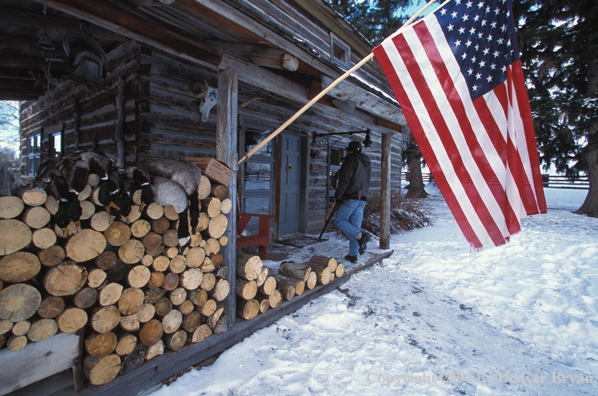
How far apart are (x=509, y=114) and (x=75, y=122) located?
280 inches

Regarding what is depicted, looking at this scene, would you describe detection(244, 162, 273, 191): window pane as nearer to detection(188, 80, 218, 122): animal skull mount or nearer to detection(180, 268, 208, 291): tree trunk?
detection(188, 80, 218, 122): animal skull mount

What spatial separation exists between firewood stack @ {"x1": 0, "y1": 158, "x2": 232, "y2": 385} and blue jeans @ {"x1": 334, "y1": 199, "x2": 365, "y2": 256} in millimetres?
2752

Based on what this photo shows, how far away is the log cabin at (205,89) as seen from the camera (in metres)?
2.68

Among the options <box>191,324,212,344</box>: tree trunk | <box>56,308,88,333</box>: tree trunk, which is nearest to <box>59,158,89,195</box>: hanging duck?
<box>56,308,88,333</box>: tree trunk

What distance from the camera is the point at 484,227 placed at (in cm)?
283

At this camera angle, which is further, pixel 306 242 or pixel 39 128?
pixel 39 128

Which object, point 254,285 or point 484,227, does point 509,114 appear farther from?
point 254,285

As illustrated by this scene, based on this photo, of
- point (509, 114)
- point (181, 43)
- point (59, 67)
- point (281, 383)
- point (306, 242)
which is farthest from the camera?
point (306, 242)

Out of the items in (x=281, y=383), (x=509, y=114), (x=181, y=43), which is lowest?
(x=281, y=383)

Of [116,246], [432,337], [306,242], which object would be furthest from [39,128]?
[432,337]

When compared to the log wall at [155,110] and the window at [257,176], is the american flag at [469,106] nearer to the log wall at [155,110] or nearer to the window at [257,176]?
the log wall at [155,110]

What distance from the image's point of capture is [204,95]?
4539 millimetres

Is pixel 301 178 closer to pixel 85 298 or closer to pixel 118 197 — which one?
pixel 118 197

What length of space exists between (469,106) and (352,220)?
288 centimetres
